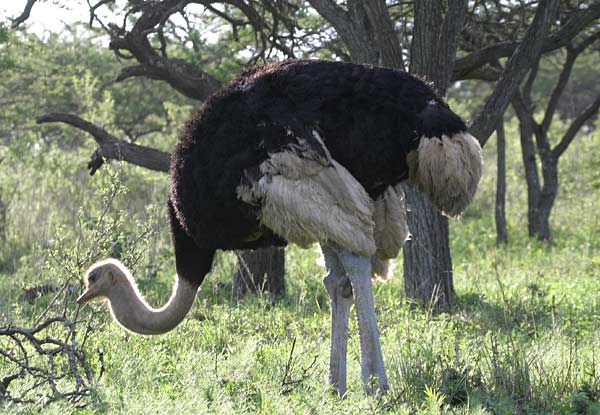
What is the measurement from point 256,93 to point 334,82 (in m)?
0.38

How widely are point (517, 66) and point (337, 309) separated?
7.97 ft

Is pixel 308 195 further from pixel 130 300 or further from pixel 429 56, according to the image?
pixel 429 56

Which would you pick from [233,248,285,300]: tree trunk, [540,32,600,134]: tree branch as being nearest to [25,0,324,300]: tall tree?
[233,248,285,300]: tree trunk

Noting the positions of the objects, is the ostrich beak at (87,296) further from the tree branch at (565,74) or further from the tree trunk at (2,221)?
the tree branch at (565,74)

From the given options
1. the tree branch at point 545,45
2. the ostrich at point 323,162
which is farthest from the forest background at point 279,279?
the ostrich at point 323,162

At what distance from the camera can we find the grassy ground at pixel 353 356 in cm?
424

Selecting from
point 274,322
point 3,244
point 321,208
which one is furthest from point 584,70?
point 321,208

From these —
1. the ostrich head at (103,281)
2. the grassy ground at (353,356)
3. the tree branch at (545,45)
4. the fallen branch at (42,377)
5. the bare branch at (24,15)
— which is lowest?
the grassy ground at (353,356)

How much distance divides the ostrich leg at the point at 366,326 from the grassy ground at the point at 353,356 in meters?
0.10

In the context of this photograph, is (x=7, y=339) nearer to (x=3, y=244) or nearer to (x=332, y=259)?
(x=332, y=259)

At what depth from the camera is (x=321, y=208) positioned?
4.34m

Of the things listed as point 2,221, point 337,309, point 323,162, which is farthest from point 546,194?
point 323,162

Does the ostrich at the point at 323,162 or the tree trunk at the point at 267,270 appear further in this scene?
the tree trunk at the point at 267,270

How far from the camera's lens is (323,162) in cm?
436
